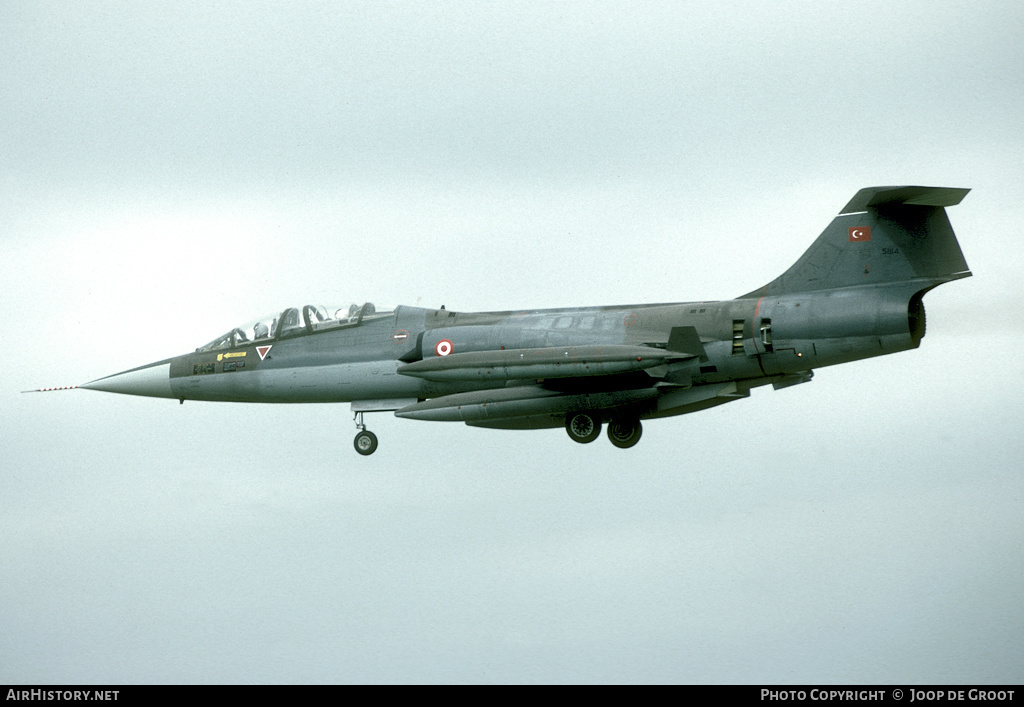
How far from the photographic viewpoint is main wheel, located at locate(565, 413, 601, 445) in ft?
105

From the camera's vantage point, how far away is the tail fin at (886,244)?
29297 mm

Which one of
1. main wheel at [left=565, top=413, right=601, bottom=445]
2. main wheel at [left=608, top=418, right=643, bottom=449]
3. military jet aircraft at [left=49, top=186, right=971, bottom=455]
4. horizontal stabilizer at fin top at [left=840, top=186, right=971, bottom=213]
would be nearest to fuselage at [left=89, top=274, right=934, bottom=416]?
military jet aircraft at [left=49, top=186, right=971, bottom=455]

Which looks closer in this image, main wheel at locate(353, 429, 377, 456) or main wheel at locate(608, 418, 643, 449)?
main wheel at locate(608, 418, 643, 449)

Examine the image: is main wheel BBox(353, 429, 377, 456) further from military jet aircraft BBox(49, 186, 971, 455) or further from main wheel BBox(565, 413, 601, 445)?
main wheel BBox(565, 413, 601, 445)

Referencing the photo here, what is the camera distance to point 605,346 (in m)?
30.0

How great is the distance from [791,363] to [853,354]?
1.17 meters

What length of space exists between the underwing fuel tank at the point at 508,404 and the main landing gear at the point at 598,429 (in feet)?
1.08

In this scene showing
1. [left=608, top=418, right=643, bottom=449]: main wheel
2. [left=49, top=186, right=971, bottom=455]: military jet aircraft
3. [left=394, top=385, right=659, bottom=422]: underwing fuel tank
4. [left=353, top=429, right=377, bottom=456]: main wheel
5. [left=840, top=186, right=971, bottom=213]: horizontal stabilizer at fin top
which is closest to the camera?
[left=840, top=186, right=971, bottom=213]: horizontal stabilizer at fin top

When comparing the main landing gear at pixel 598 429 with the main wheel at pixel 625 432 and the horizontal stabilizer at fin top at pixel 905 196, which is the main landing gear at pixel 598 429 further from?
the horizontal stabilizer at fin top at pixel 905 196

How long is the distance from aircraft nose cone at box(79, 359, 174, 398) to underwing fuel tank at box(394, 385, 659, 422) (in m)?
6.17

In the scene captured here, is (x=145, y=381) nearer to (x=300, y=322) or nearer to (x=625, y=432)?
(x=300, y=322)
